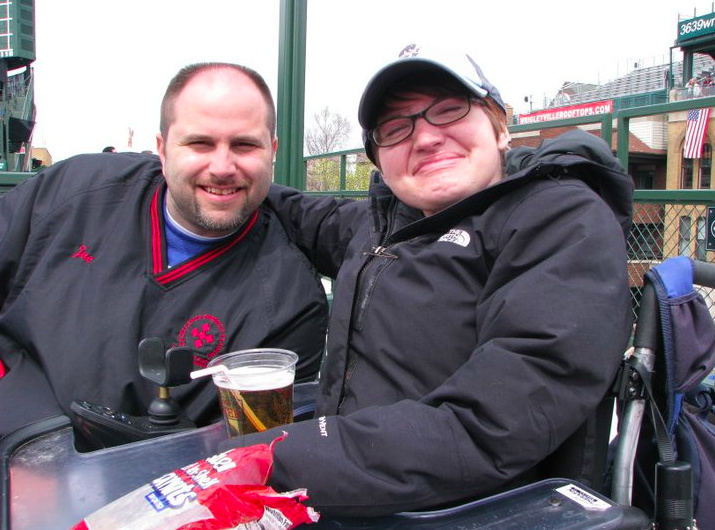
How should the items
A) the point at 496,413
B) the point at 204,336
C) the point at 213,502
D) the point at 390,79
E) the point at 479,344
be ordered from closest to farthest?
the point at 213,502
the point at 496,413
the point at 479,344
the point at 390,79
the point at 204,336

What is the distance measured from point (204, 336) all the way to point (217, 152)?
599 mm

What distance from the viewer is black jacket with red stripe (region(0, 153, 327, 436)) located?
1.83 m

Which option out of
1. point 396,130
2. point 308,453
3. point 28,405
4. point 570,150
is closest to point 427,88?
point 396,130

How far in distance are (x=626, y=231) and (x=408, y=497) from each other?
743mm

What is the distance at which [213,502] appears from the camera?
91 cm

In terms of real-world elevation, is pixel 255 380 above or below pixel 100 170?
below

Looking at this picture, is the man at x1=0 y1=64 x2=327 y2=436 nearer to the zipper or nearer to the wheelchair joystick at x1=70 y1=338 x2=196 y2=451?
the wheelchair joystick at x1=70 y1=338 x2=196 y2=451

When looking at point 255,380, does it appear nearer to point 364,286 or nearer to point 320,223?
point 364,286

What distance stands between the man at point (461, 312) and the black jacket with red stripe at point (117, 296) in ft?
1.31

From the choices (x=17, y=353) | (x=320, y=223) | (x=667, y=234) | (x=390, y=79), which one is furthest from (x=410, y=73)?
(x=667, y=234)

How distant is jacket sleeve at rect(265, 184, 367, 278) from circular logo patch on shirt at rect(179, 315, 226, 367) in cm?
46

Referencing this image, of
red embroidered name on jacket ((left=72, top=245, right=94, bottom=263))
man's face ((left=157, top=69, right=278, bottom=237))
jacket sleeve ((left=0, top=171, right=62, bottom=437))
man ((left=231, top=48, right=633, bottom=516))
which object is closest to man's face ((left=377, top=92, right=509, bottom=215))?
man ((left=231, top=48, right=633, bottom=516))

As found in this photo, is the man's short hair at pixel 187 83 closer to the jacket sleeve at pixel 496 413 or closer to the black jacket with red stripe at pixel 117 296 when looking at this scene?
the black jacket with red stripe at pixel 117 296

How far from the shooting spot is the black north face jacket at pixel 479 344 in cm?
104
